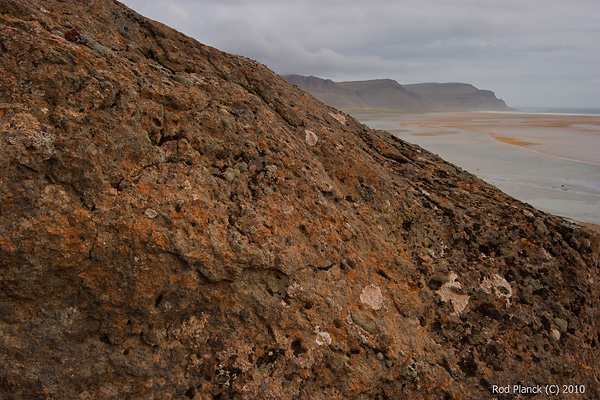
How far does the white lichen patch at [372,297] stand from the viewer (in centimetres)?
492

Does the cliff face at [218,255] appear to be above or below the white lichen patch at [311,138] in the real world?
below

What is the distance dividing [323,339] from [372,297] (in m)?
0.95

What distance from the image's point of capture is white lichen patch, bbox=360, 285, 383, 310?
492 cm

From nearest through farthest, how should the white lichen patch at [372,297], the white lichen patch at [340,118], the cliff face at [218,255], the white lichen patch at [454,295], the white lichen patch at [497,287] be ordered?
the cliff face at [218,255]
the white lichen patch at [372,297]
the white lichen patch at [454,295]
the white lichen patch at [497,287]
the white lichen patch at [340,118]

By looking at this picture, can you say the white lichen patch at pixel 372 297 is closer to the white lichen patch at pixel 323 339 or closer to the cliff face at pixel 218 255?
the cliff face at pixel 218 255

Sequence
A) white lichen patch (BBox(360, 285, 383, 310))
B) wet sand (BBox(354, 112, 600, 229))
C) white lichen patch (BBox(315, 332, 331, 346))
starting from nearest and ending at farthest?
white lichen patch (BBox(315, 332, 331, 346)), white lichen patch (BBox(360, 285, 383, 310)), wet sand (BBox(354, 112, 600, 229))

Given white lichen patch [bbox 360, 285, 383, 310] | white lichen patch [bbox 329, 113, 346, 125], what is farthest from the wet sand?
white lichen patch [bbox 360, 285, 383, 310]

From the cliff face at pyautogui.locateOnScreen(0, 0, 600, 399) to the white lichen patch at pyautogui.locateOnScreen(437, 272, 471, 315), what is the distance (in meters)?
0.03

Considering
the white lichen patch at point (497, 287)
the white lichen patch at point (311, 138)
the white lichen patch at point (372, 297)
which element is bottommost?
the white lichen patch at point (497, 287)

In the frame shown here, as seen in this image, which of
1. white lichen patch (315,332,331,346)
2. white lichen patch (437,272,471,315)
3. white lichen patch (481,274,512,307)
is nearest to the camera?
white lichen patch (315,332,331,346)

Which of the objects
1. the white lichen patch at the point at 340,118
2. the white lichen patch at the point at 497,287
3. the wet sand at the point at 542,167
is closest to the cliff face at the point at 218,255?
the white lichen patch at the point at 497,287

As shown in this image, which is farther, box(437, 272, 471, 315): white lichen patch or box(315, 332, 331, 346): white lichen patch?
box(437, 272, 471, 315): white lichen patch

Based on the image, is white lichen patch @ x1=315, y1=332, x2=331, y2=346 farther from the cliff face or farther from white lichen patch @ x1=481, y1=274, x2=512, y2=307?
white lichen patch @ x1=481, y1=274, x2=512, y2=307

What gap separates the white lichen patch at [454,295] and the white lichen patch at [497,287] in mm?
356
